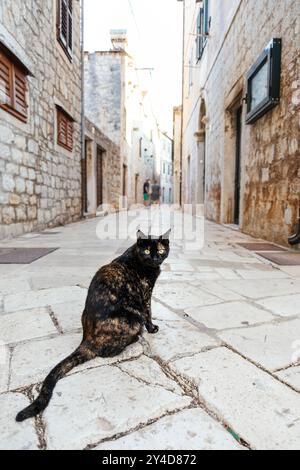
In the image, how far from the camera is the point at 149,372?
1235 millimetres

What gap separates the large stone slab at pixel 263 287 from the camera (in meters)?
2.32

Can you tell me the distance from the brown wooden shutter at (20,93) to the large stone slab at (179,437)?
16.6ft

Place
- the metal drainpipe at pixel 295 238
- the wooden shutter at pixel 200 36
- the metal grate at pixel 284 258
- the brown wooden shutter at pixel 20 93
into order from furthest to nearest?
1. the wooden shutter at pixel 200 36
2. the brown wooden shutter at pixel 20 93
3. the metal drainpipe at pixel 295 238
4. the metal grate at pixel 284 258

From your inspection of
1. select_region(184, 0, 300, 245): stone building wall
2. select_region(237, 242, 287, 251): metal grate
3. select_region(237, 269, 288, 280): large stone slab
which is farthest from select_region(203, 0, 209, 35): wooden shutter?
select_region(237, 269, 288, 280): large stone slab

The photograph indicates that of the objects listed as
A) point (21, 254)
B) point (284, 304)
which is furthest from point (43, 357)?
point (21, 254)

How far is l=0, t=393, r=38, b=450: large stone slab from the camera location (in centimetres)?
85

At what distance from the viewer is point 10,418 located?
3.15 ft

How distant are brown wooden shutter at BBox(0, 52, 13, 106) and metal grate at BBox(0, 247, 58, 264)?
216 centimetres

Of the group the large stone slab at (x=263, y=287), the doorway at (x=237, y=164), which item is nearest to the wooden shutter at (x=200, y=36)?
the doorway at (x=237, y=164)

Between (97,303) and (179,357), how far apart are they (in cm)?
43

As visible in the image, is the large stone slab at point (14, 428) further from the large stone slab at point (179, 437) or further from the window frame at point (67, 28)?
the window frame at point (67, 28)

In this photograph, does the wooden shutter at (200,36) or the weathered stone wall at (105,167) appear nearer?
the weathered stone wall at (105,167)
